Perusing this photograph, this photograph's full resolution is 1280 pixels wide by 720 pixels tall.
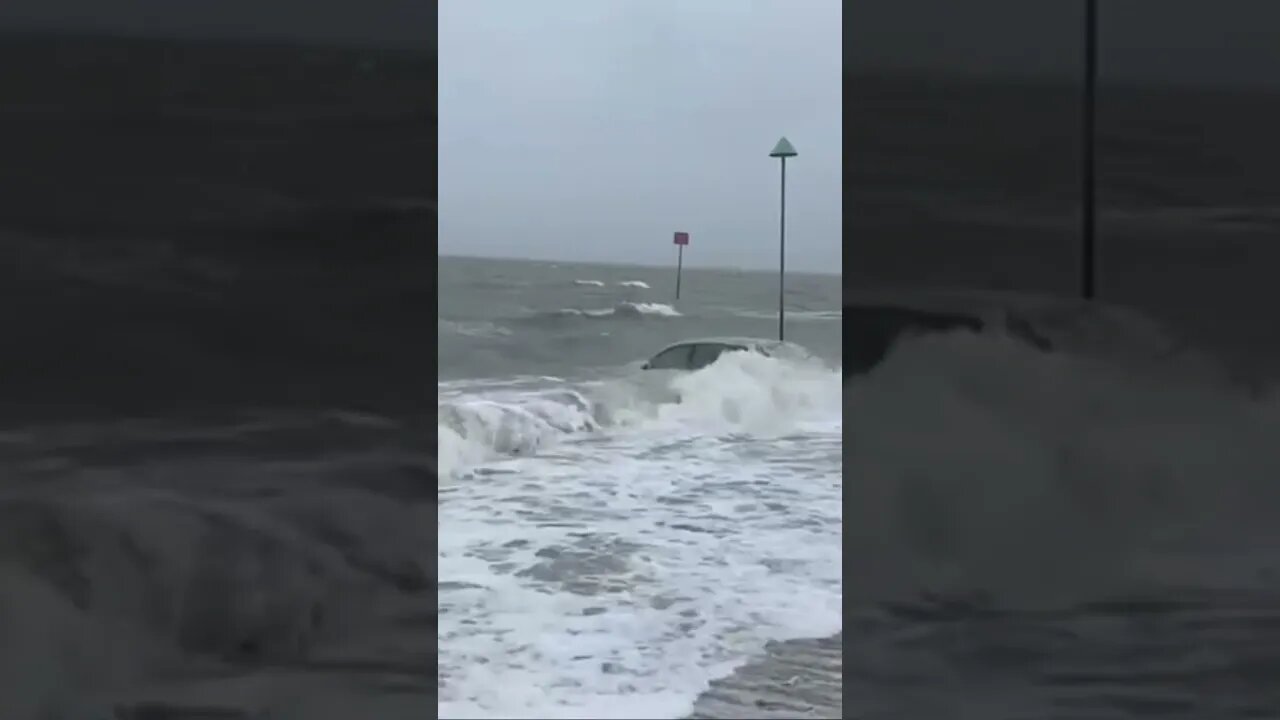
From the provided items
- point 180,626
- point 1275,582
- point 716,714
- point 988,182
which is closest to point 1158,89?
point 988,182

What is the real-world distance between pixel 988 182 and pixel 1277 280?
0.45 metres

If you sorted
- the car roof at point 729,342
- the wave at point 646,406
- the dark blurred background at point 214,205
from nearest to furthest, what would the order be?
1. the dark blurred background at point 214,205
2. the wave at point 646,406
3. the car roof at point 729,342

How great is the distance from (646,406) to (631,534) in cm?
300

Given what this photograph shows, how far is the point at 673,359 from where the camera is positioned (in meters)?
9.02

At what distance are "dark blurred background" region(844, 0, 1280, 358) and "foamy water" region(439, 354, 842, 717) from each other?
5.90 feet

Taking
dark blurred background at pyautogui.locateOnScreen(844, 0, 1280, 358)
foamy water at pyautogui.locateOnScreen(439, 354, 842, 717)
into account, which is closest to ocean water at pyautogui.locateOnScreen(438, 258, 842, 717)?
foamy water at pyautogui.locateOnScreen(439, 354, 842, 717)

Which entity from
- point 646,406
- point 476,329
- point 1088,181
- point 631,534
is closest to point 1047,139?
point 1088,181

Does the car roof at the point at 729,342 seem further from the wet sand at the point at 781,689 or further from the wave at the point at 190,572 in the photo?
the wave at the point at 190,572

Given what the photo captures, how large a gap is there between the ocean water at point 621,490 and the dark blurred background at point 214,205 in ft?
2.32

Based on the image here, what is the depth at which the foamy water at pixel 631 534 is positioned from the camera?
3.36 m

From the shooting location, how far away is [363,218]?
1.42 m

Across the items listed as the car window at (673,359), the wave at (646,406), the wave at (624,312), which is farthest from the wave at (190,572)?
the wave at (624,312)

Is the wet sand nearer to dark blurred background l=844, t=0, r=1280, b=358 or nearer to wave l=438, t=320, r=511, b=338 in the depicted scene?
dark blurred background l=844, t=0, r=1280, b=358

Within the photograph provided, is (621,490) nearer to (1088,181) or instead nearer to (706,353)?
(706,353)
